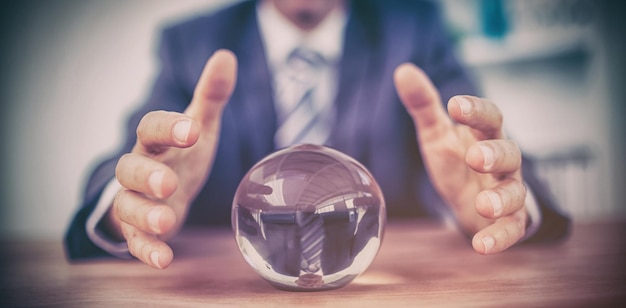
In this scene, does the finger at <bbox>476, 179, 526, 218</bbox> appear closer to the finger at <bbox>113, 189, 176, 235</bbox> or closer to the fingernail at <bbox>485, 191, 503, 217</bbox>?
the fingernail at <bbox>485, 191, 503, 217</bbox>

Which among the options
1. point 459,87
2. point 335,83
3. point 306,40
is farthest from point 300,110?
point 459,87

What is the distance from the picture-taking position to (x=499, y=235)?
0.85 m

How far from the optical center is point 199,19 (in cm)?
212

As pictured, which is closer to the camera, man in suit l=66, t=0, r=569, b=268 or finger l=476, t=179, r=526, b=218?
finger l=476, t=179, r=526, b=218

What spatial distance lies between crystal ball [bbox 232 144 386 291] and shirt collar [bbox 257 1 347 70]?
4.64 feet

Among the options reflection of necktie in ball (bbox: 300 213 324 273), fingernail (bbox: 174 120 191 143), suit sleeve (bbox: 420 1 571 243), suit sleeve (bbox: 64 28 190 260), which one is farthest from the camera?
suit sleeve (bbox: 420 1 571 243)

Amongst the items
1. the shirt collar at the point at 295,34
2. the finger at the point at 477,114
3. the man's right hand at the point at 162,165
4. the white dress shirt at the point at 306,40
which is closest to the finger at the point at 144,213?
the man's right hand at the point at 162,165

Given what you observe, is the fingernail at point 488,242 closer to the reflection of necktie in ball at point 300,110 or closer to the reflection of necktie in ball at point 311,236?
the reflection of necktie in ball at point 311,236

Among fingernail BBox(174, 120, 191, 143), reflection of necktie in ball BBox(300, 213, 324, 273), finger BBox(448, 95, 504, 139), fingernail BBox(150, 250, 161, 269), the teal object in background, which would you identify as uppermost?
the teal object in background

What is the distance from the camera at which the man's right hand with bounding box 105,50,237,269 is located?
782 millimetres

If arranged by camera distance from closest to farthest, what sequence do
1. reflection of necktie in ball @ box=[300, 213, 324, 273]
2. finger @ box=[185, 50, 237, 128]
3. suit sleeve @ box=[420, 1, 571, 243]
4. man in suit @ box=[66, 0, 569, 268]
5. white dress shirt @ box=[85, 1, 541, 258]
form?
reflection of necktie in ball @ box=[300, 213, 324, 273] → finger @ box=[185, 50, 237, 128] → suit sleeve @ box=[420, 1, 571, 243] → man in suit @ box=[66, 0, 569, 268] → white dress shirt @ box=[85, 1, 541, 258]

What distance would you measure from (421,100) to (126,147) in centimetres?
84

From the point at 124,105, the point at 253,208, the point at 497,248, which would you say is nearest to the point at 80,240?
the point at 253,208

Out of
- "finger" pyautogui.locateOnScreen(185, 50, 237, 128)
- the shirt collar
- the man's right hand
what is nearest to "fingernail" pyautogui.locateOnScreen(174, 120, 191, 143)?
the man's right hand
